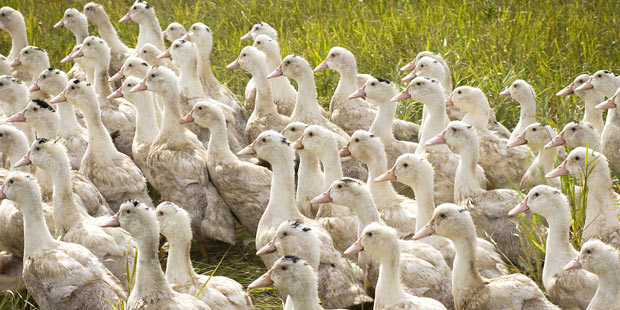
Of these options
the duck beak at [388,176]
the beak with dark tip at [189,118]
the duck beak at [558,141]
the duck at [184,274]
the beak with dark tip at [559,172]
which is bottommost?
the duck at [184,274]

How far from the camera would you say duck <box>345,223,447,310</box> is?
5359 millimetres

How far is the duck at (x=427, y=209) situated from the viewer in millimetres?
6164

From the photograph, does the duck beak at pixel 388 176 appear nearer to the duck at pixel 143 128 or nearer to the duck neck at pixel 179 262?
the duck neck at pixel 179 262

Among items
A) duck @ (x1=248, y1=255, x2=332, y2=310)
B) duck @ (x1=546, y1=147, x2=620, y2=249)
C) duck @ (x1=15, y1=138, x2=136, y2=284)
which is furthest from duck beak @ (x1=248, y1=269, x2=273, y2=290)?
duck @ (x1=546, y1=147, x2=620, y2=249)

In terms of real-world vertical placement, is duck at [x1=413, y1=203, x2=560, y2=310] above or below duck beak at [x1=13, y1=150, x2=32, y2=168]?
below

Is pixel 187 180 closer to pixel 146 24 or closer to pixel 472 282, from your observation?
pixel 472 282

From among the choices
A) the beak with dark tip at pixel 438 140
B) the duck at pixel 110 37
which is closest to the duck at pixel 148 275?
the beak with dark tip at pixel 438 140

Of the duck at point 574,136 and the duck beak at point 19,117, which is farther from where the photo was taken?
the duck beak at point 19,117

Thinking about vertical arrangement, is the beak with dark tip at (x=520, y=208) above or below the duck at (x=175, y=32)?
below

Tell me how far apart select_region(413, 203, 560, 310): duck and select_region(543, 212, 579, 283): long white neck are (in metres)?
0.25

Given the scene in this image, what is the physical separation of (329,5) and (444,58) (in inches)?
107

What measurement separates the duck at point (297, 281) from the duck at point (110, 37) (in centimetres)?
515

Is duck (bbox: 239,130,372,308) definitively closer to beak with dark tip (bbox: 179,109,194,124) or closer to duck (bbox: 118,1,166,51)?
beak with dark tip (bbox: 179,109,194,124)

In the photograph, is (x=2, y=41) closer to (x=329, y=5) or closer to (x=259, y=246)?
(x=329, y=5)
